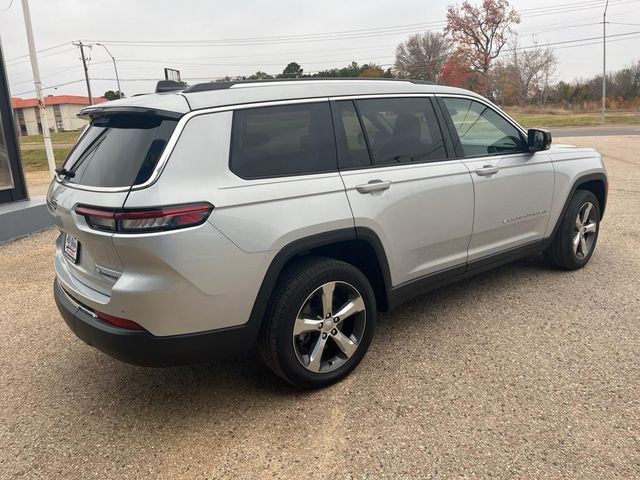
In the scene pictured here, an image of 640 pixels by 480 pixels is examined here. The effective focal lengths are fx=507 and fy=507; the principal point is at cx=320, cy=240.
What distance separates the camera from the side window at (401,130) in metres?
3.24

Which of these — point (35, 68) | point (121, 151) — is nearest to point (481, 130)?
point (121, 151)

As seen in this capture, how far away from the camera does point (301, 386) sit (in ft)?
9.62

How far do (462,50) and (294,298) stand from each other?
192 ft

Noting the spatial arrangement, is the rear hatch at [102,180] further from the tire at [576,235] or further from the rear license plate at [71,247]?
the tire at [576,235]

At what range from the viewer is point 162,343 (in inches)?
96.9

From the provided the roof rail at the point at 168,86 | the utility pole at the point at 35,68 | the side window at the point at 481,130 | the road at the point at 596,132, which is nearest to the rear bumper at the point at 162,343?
the roof rail at the point at 168,86

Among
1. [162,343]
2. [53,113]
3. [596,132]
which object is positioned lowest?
[596,132]

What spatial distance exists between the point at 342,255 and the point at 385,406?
935mm

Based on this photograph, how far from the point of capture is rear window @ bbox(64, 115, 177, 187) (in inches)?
95.9

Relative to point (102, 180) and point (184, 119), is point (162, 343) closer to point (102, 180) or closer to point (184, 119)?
point (102, 180)

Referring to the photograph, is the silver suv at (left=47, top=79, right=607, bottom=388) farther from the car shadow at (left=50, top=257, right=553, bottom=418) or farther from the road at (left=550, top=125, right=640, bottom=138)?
the road at (left=550, top=125, right=640, bottom=138)

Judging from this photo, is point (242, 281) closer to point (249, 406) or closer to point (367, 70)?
point (249, 406)

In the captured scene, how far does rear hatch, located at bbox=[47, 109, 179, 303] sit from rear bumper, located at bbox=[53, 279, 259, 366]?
0.55 feet

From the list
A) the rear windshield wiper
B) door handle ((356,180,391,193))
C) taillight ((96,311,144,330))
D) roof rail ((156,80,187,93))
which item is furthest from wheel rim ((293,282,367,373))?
the rear windshield wiper
